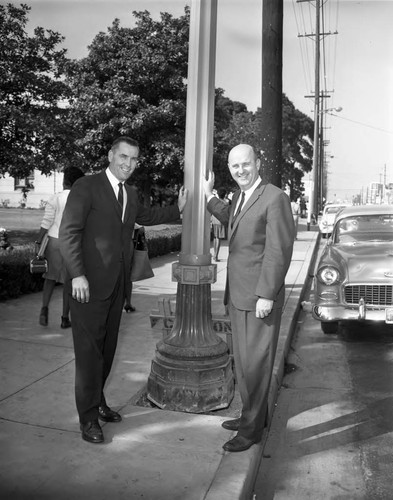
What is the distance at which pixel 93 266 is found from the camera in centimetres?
332

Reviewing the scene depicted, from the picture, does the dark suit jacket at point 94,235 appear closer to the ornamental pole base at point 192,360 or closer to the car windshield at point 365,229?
the ornamental pole base at point 192,360

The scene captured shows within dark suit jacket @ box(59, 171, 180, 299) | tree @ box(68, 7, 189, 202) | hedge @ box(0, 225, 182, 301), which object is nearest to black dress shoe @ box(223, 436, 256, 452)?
dark suit jacket @ box(59, 171, 180, 299)

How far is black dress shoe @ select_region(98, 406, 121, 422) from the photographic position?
364 centimetres

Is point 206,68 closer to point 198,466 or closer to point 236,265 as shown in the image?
point 236,265

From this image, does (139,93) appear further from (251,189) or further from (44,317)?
(251,189)

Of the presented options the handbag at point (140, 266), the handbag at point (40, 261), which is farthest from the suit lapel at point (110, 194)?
the handbag at point (40, 261)

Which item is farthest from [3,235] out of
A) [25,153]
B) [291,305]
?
[291,305]

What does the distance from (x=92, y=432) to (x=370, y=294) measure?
403 centimetres

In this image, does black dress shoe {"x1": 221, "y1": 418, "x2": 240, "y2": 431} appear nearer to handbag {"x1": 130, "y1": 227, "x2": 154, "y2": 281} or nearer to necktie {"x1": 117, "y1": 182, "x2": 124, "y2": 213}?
handbag {"x1": 130, "y1": 227, "x2": 154, "y2": 281}

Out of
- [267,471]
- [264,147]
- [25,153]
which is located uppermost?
[25,153]

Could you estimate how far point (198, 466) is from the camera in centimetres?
306

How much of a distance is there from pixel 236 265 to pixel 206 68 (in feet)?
4.95

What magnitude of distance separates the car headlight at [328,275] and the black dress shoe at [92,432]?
12.6 feet

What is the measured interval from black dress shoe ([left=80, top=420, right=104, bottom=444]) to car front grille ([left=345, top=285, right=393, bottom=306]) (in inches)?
153
